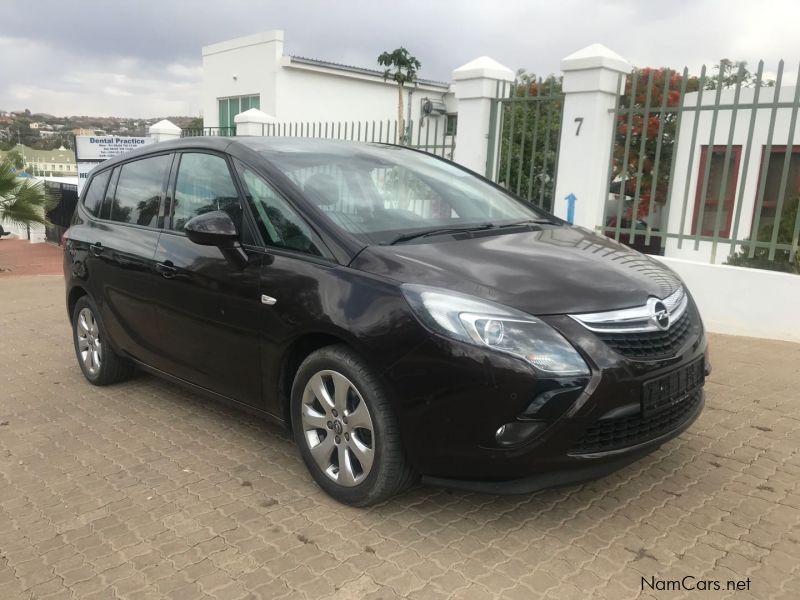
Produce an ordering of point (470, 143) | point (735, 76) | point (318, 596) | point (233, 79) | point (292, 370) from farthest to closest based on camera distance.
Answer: point (233, 79) → point (470, 143) → point (735, 76) → point (292, 370) → point (318, 596)

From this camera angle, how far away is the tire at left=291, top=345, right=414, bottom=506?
9.11ft

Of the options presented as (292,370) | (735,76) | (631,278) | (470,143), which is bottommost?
(292,370)

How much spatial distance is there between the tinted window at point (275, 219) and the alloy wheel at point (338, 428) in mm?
627

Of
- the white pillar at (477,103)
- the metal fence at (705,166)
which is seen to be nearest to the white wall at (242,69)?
the white pillar at (477,103)

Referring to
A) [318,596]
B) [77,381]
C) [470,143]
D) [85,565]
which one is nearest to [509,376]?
[318,596]

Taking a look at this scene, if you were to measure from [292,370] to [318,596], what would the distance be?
111 centimetres

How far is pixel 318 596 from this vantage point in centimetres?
245

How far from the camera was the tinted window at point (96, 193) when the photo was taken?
4.83m

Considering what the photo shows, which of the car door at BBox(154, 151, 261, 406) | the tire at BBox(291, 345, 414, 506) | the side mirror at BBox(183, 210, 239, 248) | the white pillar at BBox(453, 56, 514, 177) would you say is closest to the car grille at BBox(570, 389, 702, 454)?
the tire at BBox(291, 345, 414, 506)

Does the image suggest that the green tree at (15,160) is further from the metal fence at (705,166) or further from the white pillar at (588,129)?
the metal fence at (705,166)

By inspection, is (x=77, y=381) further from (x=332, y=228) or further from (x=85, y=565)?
(x=332, y=228)

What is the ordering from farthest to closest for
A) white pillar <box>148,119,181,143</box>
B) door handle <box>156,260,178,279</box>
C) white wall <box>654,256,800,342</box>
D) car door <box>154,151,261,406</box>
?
1. white pillar <box>148,119,181,143</box>
2. white wall <box>654,256,800,342</box>
3. door handle <box>156,260,178,279</box>
4. car door <box>154,151,261,406</box>

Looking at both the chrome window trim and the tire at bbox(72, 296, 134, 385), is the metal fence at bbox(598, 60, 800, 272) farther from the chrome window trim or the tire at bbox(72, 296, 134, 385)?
the tire at bbox(72, 296, 134, 385)

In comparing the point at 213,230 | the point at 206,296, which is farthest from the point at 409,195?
the point at 206,296
